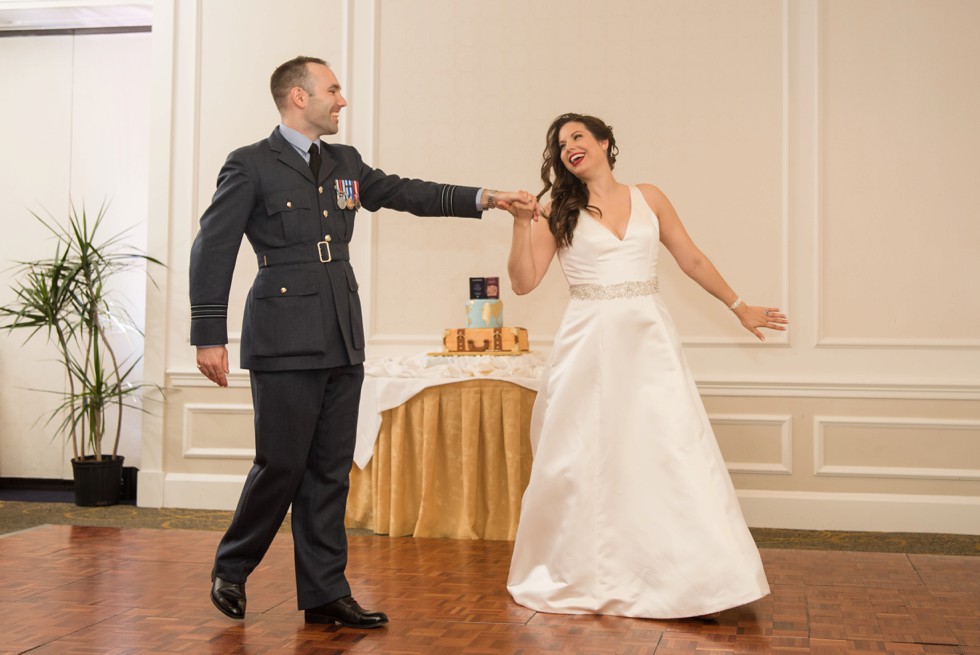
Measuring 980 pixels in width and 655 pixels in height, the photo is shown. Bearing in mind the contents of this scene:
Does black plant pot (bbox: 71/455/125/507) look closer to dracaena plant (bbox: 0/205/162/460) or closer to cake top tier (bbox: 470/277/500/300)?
dracaena plant (bbox: 0/205/162/460)

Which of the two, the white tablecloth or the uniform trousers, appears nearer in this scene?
the uniform trousers

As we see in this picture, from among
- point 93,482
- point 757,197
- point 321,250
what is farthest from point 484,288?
point 93,482

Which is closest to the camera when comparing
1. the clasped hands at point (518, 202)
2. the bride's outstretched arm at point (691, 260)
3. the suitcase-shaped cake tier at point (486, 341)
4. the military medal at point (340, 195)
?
the military medal at point (340, 195)

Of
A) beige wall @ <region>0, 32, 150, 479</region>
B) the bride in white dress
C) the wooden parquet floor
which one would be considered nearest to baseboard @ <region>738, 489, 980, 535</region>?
the wooden parquet floor

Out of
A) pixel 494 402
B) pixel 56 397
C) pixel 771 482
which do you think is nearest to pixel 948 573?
pixel 771 482

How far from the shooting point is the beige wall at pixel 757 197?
4.71m

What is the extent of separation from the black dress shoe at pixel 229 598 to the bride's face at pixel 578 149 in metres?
1.75

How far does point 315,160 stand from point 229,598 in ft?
4.24

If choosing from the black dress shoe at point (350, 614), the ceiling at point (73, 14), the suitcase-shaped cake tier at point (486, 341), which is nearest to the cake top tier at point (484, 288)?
the suitcase-shaped cake tier at point (486, 341)

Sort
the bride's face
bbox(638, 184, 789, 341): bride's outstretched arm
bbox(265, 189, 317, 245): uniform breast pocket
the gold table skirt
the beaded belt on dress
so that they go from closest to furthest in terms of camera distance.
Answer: bbox(265, 189, 317, 245): uniform breast pocket → the beaded belt on dress → the bride's face → bbox(638, 184, 789, 341): bride's outstretched arm → the gold table skirt

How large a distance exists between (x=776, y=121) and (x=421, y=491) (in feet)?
8.41

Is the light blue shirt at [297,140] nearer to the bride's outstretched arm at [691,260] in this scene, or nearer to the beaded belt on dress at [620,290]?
the beaded belt on dress at [620,290]

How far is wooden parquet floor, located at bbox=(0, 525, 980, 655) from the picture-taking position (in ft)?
8.54

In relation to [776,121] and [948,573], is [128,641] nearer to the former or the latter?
[948,573]
